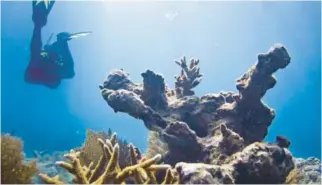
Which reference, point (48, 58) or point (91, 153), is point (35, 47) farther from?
point (91, 153)

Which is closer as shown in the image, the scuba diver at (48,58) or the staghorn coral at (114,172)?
the staghorn coral at (114,172)

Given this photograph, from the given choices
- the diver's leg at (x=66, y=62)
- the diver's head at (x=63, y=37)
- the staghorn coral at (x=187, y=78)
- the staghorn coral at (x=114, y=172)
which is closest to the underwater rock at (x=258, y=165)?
the staghorn coral at (x=114, y=172)

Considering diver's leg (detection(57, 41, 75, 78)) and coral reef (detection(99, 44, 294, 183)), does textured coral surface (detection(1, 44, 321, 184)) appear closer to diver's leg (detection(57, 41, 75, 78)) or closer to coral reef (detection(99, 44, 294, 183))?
coral reef (detection(99, 44, 294, 183))

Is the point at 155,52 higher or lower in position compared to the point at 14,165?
higher

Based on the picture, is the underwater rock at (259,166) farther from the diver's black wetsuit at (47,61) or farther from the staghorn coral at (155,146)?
the diver's black wetsuit at (47,61)

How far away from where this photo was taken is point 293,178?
6.87 meters

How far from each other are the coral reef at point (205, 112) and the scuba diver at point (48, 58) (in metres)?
2.98

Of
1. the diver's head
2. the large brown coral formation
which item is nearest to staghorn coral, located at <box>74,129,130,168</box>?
the large brown coral formation

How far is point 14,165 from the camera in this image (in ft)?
18.0

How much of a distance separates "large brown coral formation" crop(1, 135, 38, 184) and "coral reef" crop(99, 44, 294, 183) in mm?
2233

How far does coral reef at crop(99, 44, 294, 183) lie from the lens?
6398 millimetres

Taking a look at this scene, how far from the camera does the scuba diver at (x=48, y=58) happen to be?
10.7 m

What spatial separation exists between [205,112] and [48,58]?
17.4ft

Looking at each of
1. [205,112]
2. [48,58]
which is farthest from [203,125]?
[48,58]
